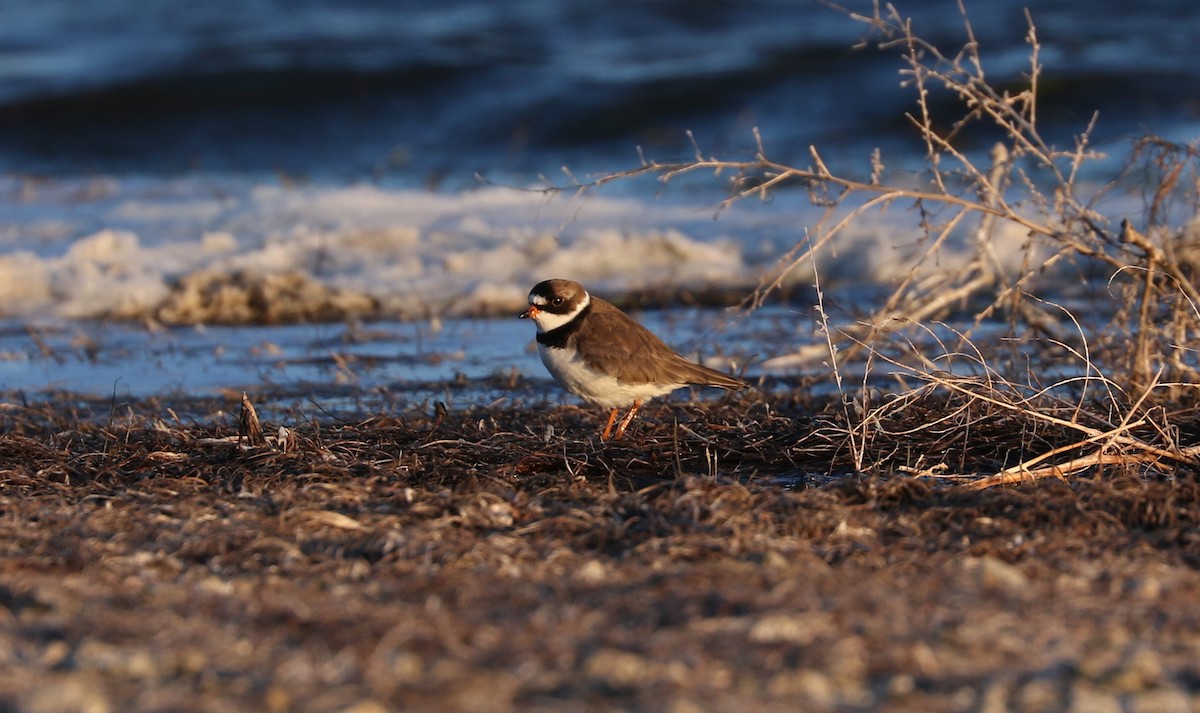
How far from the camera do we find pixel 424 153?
62.3 ft

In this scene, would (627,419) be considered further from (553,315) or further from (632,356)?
(553,315)

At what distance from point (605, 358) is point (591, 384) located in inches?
4.4

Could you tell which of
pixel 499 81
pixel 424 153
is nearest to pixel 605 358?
pixel 424 153

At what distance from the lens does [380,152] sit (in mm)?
19250

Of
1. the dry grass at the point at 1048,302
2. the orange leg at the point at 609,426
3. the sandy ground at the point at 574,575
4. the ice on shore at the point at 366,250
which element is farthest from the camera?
the ice on shore at the point at 366,250

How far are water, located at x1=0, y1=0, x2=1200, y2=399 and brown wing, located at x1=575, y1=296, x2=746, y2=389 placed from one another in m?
0.68

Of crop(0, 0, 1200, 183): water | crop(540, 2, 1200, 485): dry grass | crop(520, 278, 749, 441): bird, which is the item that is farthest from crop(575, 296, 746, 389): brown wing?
crop(0, 0, 1200, 183): water

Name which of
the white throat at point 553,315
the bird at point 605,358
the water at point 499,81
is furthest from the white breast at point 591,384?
the water at point 499,81

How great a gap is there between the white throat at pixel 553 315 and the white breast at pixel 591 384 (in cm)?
21

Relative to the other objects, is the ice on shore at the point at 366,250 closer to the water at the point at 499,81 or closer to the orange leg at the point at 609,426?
the water at the point at 499,81

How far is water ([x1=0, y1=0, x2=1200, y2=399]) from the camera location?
885 cm

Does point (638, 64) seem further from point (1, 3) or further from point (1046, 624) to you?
point (1046, 624)

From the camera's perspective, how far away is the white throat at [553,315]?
5797 millimetres

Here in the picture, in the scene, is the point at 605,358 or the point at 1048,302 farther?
the point at 605,358
